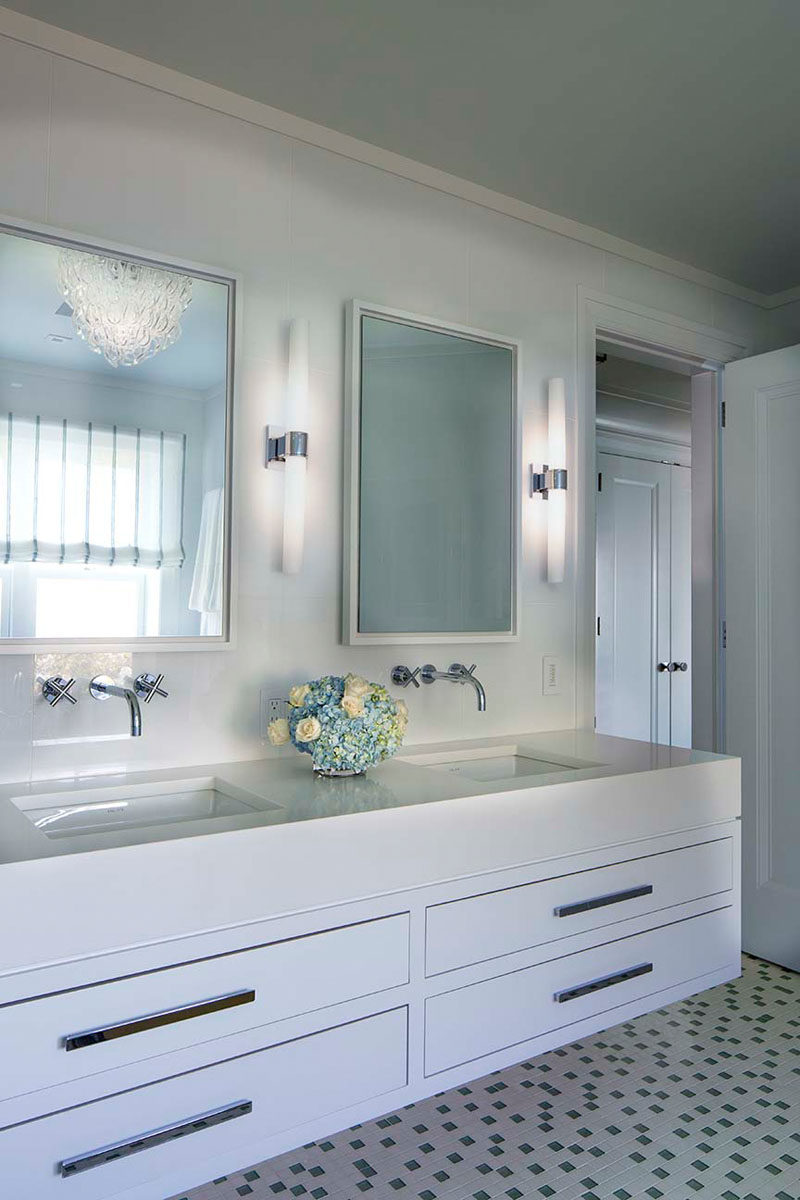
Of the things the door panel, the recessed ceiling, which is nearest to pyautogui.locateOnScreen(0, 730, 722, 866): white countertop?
the recessed ceiling

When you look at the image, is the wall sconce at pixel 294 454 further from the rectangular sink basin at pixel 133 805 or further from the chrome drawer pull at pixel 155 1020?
the chrome drawer pull at pixel 155 1020

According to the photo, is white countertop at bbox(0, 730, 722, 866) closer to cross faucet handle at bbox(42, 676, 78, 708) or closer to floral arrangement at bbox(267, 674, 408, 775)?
floral arrangement at bbox(267, 674, 408, 775)

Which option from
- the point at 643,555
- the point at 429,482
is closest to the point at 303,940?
the point at 429,482

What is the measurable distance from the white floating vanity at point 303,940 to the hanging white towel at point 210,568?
35 cm

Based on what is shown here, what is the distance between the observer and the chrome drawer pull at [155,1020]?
1.33m

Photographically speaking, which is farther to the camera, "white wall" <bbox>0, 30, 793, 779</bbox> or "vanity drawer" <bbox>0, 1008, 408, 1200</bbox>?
"white wall" <bbox>0, 30, 793, 779</bbox>

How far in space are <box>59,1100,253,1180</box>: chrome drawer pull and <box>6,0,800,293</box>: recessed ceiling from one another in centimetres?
208

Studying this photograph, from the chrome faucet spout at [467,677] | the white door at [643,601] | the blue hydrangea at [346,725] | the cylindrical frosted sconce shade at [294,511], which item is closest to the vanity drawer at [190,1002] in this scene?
the blue hydrangea at [346,725]

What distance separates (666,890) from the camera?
7.11 feet

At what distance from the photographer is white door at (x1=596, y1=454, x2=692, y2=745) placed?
4.58 metres

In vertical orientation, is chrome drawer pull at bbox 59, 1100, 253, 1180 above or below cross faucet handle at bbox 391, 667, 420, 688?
below

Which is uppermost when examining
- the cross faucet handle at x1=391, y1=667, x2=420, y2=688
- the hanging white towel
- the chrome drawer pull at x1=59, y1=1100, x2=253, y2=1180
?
the hanging white towel

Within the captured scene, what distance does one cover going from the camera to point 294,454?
2.08 m

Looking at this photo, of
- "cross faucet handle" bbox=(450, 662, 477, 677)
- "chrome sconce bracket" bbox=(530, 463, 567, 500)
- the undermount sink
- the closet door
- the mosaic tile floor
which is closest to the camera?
the mosaic tile floor
